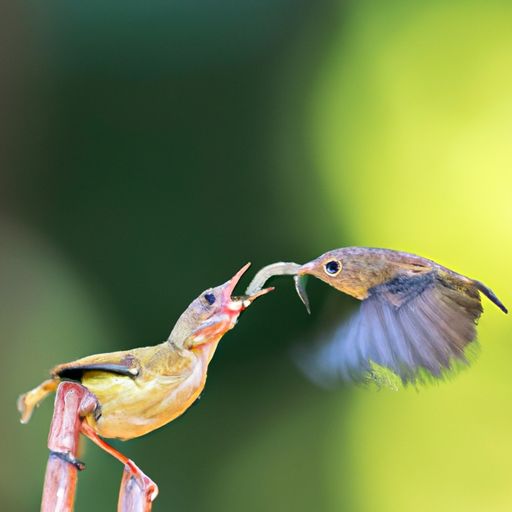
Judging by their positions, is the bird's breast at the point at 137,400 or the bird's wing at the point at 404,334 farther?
the bird's wing at the point at 404,334

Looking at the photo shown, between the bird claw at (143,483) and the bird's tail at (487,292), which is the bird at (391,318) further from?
the bird claw at (143,483)

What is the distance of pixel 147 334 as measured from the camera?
8.13 ft

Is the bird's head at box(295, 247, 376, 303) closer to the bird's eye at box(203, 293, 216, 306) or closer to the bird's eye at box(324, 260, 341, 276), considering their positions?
the bird's eye at box(324, 260, 341, 276)

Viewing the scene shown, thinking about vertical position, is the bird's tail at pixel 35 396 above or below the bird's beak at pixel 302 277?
above

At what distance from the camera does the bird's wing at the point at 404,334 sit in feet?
3.31

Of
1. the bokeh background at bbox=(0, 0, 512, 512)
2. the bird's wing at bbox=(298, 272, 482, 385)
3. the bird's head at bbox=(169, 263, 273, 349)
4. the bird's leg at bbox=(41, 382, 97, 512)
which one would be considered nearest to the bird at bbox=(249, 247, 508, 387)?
the bird's wing at bbox=(298, 272, 482, 385)

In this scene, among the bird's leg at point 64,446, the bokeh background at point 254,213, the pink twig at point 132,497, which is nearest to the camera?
the bird's leg at point 64,446

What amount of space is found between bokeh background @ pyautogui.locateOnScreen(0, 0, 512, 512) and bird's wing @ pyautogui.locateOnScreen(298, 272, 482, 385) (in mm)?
1186

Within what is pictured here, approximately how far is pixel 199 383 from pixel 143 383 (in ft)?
0.15

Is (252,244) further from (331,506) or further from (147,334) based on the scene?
(331,506)

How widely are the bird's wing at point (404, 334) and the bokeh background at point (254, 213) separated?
1186mm

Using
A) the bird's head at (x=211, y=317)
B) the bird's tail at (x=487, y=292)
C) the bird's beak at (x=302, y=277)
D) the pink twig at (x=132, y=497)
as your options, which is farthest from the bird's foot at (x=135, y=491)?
the bird's tail at (x=487, y=292)

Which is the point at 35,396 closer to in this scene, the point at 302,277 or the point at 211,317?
the point at 211,317

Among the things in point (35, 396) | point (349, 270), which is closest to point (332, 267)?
point (349, 270)
